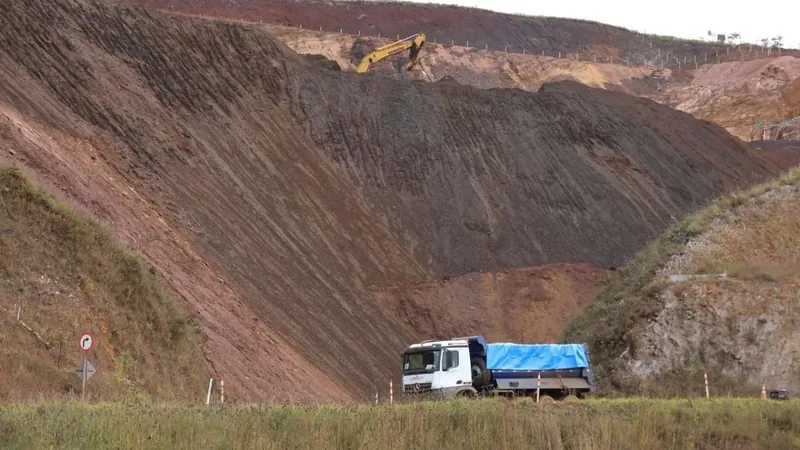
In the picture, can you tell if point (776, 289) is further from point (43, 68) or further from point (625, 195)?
point (625, 195)

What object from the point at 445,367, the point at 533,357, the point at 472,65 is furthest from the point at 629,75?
the point at 445,367

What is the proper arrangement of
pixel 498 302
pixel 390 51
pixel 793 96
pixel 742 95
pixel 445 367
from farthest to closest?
pixel 742 95
pixel 793 96
pixel 390 51
pixel 498 302
pixel 445 367

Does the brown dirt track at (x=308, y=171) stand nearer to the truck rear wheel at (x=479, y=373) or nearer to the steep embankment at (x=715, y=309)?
the truck rear wheel at (x=479, y=373)

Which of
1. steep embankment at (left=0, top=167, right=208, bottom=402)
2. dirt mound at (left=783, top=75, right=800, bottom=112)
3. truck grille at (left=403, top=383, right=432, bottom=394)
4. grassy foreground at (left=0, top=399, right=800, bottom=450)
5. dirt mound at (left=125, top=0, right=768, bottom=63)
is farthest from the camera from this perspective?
dirt mound at (left=125, top=0, right=768, bottom=63)

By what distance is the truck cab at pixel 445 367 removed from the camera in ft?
73.8

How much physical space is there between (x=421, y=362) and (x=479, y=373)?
51.9 inches

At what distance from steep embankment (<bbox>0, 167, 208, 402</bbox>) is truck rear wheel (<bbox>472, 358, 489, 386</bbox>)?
6.14 m

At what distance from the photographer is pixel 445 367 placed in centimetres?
2272

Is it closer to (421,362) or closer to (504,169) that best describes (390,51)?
(504,169)

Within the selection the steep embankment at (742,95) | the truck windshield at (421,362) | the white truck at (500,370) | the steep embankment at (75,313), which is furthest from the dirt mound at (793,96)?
the steep embankment at (75,313)

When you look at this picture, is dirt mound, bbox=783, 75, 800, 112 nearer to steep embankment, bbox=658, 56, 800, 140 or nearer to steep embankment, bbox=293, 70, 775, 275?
steep embankment, bbox=658, 56, 800, 140

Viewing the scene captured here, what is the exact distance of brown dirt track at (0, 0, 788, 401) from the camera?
30.2 metres

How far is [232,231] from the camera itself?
36.4 metres

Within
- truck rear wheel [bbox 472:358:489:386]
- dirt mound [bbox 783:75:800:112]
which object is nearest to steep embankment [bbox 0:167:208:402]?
truck rear wheel [bbox 472:358:489:386]
